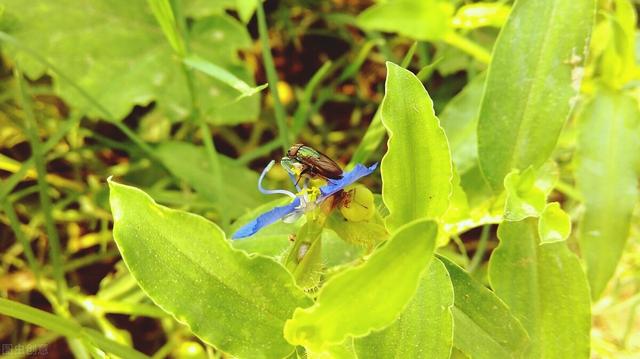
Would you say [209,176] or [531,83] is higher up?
[531,83]

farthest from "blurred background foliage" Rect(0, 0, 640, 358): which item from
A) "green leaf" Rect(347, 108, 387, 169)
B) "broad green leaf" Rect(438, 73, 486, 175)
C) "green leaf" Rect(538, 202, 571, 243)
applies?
"green leaf" Rect(538, 202, 571, 243)

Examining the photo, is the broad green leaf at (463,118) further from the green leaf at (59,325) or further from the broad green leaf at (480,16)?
the green leaf at (59,325)

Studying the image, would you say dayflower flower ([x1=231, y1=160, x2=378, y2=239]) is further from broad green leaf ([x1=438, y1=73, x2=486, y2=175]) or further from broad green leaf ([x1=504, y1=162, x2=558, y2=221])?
broad green leaf ([x1=438, y1=73, x2=486, y2=175])

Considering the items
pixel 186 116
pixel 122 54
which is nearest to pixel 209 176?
pixel 186 116

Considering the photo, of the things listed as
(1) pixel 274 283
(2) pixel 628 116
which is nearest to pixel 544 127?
(2) pixel 628 116

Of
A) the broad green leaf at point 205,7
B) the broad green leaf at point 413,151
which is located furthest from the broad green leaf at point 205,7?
the broad green leaf at point 413,151

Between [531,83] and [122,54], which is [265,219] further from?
[122,54]
